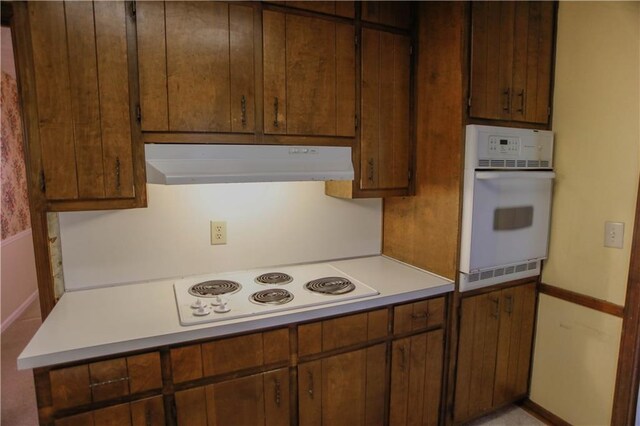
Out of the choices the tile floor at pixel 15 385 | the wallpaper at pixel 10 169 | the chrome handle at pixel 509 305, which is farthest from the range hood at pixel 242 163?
the wallpaper at pixel 10 169

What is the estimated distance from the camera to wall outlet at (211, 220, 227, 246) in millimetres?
1922

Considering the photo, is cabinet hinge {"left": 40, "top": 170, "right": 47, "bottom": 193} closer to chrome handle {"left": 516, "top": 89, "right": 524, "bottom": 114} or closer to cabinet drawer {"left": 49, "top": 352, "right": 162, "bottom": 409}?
cabinet drawer {"left": 49, "top": 352, "right": 162, "bottom": 409}

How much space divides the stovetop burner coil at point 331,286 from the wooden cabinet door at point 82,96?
958 mm

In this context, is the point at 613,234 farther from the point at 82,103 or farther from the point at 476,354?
the point at 82,103

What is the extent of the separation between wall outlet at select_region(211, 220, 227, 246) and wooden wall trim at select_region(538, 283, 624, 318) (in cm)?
186

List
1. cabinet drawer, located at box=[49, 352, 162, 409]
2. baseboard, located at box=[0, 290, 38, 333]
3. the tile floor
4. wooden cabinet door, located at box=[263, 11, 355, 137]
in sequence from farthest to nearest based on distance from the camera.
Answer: baseboard, located at box=[0, 290, 38, 333] < the tile floor < wooden cabinet door, located at box=[263, 11, 355, 137] < cabinet drawer, located at box=[49, 352, 162, 409]

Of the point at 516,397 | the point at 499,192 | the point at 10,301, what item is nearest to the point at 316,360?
the point at 499,192

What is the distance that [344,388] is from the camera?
167 centimetres

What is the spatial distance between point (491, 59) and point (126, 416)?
87.0 inches

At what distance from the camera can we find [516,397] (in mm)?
2191

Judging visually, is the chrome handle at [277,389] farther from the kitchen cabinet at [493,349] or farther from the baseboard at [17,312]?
the baseboard at [17,312]

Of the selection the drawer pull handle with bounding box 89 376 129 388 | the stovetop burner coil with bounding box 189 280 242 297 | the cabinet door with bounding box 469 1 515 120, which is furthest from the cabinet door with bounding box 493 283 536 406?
the drawer pull handle with bounding box 89 376 129 388

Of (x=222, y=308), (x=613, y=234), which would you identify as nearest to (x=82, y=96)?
(x=222, y=308)

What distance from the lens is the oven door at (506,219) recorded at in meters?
1.79
